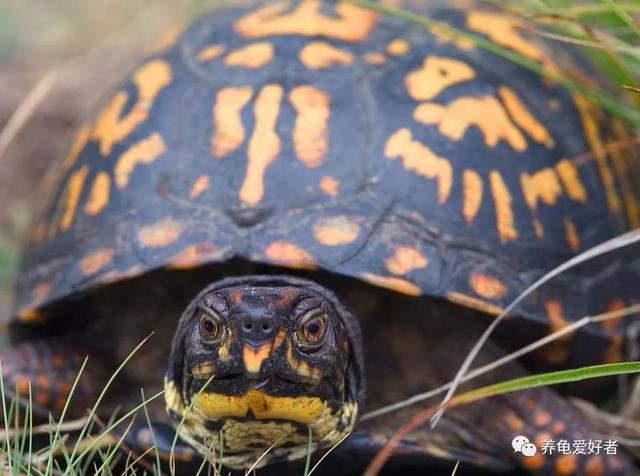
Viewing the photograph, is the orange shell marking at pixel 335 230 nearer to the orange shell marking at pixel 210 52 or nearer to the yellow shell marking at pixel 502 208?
the yellow shell marking at pixel 502 208

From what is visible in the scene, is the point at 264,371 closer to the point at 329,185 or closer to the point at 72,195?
the point at 329,185

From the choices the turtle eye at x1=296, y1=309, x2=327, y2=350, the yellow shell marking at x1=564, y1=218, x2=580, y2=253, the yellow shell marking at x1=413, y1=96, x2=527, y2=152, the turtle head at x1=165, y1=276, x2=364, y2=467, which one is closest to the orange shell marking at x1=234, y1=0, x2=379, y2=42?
the yellow shell marking at x1=413, y1=96, x2=527, y2=152

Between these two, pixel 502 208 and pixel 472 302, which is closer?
pixel 472 302

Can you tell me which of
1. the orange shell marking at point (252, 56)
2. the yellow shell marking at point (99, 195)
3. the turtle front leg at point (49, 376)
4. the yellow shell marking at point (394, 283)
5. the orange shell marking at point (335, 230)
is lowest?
the turtle front leg at point (49, 376)

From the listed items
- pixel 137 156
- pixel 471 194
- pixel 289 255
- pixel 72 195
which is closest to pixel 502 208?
pixel 471 194

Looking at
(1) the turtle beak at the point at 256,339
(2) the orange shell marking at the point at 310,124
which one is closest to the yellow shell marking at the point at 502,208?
(2) the orange shell marking at the point at 310,124

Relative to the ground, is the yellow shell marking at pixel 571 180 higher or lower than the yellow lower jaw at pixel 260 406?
lower
